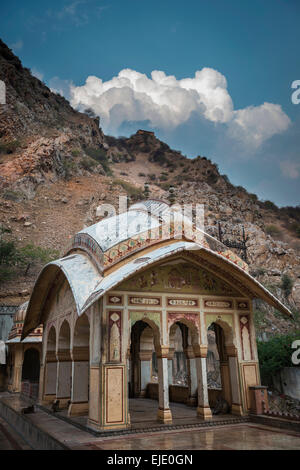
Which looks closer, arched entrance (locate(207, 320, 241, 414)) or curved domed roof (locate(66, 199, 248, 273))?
curved domed roof (locate(66, 199, 248, 273))

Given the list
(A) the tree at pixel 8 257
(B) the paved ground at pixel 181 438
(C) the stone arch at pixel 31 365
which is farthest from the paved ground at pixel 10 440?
(A) the tree at pixel 8 257

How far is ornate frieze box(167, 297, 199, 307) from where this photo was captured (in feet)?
32.3

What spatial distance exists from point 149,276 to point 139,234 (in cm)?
125

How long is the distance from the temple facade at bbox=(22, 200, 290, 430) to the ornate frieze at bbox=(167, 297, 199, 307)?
0.03 m

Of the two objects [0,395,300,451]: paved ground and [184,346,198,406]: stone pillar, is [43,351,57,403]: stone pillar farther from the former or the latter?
[184,346,198,406]: stone pillar

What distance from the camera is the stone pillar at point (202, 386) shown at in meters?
9.49

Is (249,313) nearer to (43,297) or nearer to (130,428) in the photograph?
(130,428)

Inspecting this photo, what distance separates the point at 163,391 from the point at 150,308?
2127 mm

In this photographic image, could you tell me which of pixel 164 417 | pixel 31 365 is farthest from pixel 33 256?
pixel 164 417

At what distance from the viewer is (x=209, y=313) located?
403 inches

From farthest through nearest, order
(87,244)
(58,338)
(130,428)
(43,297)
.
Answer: (43,297) < (58,338) < (87,244) < (130,428)

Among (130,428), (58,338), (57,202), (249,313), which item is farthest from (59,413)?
(57,202)

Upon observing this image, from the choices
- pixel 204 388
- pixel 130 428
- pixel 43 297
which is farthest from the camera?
pixel 43 297

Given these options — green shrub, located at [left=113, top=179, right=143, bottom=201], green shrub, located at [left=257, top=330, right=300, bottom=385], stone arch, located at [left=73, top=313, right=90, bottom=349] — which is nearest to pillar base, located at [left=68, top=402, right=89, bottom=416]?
stone arch, located at [left=73, top=313, right=90, bottom=349]
